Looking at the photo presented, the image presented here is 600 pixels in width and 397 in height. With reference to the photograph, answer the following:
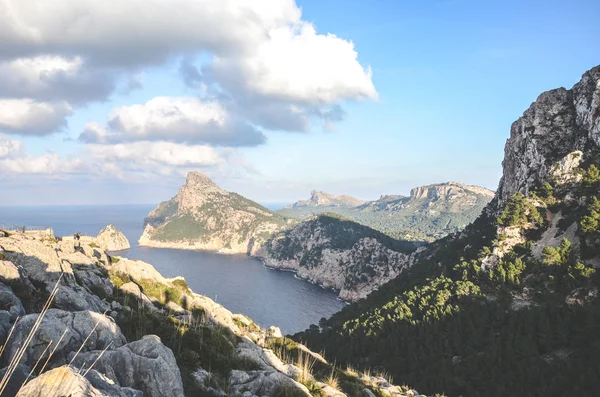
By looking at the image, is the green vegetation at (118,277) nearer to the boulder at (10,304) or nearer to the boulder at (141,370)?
the boulder at (10,304)

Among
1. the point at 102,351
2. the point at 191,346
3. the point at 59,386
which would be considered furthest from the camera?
the point at 191,346

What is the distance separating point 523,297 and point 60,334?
67.1 metres

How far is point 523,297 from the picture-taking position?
56.4 meters

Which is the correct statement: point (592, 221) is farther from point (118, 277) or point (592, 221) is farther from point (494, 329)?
point (118, 277)

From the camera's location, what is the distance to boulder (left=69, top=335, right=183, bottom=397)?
955 cm

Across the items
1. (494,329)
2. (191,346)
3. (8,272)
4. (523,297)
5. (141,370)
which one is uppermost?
(8,272)

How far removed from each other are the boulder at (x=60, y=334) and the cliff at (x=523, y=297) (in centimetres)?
4532

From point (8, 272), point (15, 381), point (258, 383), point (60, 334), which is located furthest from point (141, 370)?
point (8, 272)

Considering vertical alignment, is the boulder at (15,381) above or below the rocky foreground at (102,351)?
above

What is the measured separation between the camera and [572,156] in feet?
243

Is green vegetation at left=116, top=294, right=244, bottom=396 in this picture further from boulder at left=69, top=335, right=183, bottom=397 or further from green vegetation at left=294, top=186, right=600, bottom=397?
green vegetation at left=294, top=186, right=600, bottom=397

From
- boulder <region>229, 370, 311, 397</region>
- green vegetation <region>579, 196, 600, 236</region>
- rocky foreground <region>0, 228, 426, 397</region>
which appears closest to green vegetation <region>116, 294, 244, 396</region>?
rocky foreground <region>0, 228, 426, 397</region>

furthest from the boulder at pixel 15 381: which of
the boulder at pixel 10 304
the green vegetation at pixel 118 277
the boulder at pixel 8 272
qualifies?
the green vegetation at pixel 118 277

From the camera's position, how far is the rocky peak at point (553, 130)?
3132 inches
